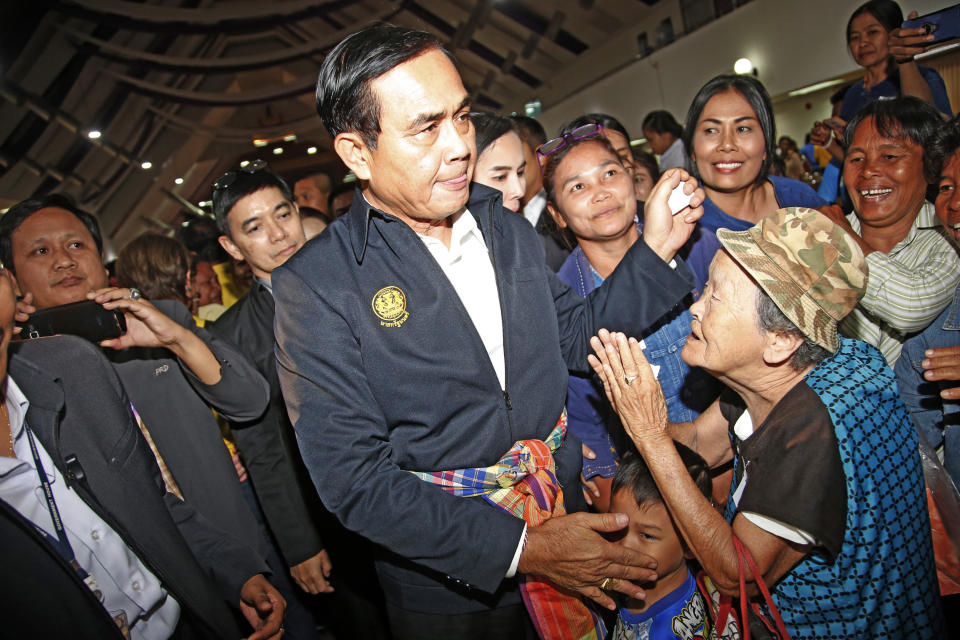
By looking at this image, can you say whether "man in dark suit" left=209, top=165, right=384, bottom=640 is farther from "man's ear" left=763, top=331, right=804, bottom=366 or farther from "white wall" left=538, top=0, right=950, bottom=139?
"white wall" left=538, top=0, right=950, bottom=139

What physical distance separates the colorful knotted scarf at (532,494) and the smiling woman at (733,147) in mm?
1455

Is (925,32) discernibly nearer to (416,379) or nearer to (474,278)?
(474,278)

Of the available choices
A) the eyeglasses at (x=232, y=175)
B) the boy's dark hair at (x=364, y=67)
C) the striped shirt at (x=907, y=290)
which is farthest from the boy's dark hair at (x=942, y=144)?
the eyeglasses at (x=232, y=175)

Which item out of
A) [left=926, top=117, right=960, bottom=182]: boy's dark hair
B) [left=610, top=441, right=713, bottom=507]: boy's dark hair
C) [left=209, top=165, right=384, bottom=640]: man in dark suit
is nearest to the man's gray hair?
[left=610, top=441, right=713, bottom=507]: boy's dark hair

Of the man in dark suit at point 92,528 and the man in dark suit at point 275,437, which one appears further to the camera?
the man in dark suit at point 275,437

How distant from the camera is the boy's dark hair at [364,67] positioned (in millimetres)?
1311

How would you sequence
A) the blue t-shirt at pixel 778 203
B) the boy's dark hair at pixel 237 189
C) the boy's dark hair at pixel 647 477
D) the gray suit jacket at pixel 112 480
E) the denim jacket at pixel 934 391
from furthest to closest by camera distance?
the boy's dark hair at pixel 237 189
the blue t-shirt at pixel 778 203
the denim jacket at pixel 934 391
the boy's dark hair at pixel 647 477
the gray suit jacket at pixel 112 480

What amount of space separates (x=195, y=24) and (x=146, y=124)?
8257mm

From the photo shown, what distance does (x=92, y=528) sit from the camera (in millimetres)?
1442

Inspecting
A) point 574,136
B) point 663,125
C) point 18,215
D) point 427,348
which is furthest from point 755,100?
point 663,125

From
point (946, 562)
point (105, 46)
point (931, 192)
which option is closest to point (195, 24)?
point (105, 46)

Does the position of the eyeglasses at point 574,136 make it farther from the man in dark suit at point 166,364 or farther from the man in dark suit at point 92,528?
the man in dark suit at point 92,528

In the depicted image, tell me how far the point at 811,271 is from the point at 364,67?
1.17 meters

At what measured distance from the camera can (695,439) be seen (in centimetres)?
189
